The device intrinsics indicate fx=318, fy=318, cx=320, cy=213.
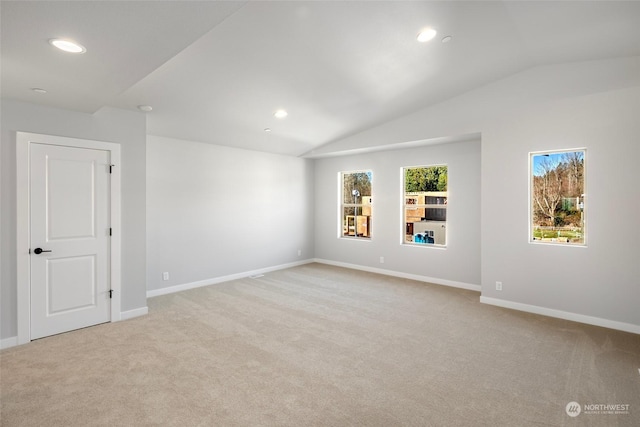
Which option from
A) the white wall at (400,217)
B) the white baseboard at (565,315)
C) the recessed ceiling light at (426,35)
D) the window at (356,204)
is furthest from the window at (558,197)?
the window at (356,204)

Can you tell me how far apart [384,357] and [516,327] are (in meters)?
1.85

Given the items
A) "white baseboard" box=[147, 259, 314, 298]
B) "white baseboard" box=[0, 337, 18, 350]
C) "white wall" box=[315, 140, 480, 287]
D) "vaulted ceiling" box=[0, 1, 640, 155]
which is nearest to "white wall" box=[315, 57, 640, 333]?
"vaulted ceiling" box=[0, 1, 640, 155]

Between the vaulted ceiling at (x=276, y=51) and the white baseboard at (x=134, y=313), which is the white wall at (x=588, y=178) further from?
the white baseboard at (x=134, y=313)

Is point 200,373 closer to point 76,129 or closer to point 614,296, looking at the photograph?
point 76,129

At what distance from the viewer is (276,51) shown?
3254 millimetres

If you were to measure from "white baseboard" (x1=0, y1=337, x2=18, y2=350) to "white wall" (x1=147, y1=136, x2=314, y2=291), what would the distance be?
1748 millimetres

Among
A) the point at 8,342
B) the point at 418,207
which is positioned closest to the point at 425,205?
the point at 418,207

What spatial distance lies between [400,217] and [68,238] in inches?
204

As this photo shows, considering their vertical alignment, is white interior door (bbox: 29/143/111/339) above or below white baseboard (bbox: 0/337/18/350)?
above

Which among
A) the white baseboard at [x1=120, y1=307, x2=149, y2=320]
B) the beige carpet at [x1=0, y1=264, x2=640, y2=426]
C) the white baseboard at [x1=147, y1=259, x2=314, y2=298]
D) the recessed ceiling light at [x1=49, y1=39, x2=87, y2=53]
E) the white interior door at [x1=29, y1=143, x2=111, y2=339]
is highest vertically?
the recessed ceiling light at [x1=49, y1=39, x2=87, y2=53]

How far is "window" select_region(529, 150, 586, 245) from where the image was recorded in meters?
4.05

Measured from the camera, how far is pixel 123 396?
2.43m

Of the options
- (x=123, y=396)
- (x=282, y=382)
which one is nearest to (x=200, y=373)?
(x=123, y=396)

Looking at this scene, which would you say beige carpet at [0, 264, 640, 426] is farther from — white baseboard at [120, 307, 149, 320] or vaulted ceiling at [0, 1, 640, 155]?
vaulted ceiling at [0, 1, 640, 155]
